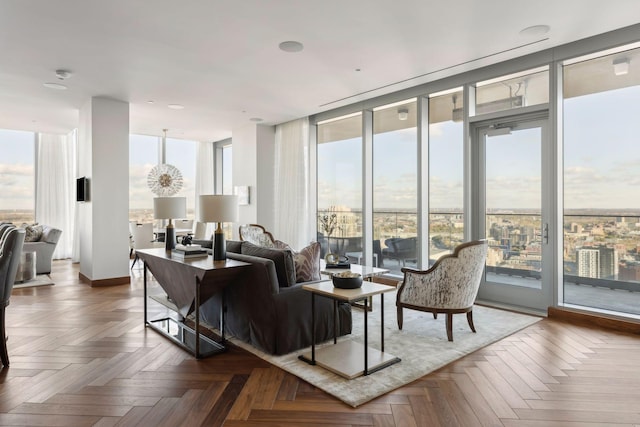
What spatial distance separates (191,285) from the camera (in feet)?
10.5

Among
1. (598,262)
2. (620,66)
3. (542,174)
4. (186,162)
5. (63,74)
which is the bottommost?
(598,262)

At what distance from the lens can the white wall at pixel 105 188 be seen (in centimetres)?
582

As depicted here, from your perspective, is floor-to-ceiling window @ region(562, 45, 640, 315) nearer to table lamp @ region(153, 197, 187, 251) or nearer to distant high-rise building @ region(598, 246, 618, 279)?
distant high-rise building @ region(598, 246, 618, 279)

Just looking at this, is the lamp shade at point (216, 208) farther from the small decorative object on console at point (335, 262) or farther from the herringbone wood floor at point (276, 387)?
the small decorative object on console at point (335, 262)

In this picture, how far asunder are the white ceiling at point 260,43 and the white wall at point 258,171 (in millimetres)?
1702

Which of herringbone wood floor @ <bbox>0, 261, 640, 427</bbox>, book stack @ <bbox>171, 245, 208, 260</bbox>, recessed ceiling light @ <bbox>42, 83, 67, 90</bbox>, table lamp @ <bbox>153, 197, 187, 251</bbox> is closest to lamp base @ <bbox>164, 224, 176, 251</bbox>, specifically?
table lamp @ <bbox>153, 197, 187, 251</bbox>

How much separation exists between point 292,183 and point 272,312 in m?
4.61

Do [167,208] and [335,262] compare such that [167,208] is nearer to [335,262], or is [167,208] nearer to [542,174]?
[335,262]

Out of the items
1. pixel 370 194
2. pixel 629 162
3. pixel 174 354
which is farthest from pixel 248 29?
pixel 629 162

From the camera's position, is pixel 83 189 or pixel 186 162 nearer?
pixel 83 189

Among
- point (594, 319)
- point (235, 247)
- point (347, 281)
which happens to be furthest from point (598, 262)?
point (235, 247)

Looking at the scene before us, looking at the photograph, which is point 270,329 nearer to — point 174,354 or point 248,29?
point 174,354

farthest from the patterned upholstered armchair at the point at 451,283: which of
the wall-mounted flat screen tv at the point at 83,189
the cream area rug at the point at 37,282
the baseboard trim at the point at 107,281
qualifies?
the cream area rug at the point at 37,282

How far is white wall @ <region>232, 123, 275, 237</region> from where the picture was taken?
774cm
